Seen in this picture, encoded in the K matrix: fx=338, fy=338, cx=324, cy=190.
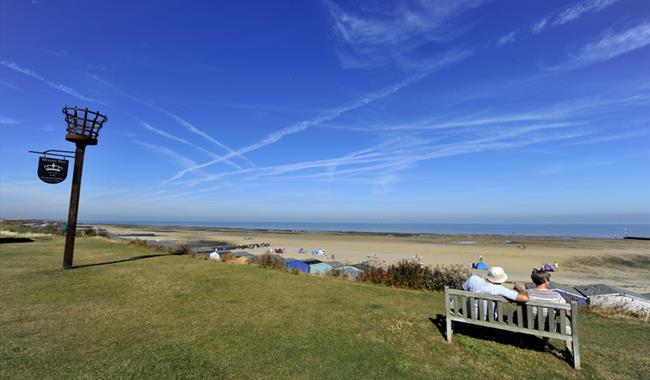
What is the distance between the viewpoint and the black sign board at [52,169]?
1147 cm

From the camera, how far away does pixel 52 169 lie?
11641mm

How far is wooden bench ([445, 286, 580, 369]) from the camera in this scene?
4.33 meters

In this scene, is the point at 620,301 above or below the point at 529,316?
below

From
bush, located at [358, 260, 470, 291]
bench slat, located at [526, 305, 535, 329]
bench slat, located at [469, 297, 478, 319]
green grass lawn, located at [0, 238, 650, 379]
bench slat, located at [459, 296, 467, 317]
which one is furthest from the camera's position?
bush, located at [358, 260, 470, 291]

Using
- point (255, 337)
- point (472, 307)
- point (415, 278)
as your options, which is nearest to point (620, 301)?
point (415, 278)

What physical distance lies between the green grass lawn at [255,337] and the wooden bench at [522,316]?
1.39ft

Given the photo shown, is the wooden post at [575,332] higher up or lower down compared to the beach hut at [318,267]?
higher up

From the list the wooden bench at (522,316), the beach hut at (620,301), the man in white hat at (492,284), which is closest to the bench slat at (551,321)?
the wooden bench at (522,316)

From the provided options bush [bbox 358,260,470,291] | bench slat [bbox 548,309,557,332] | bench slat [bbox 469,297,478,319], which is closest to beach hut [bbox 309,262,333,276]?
bush [bbox 358,260,470,291]

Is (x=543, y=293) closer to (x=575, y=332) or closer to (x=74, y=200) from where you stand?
(x=575, y=332)

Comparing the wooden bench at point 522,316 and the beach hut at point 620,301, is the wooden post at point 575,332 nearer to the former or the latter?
the wooden bench at point 522,316

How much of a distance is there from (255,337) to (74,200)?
9494 mm

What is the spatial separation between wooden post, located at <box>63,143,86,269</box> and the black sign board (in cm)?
88

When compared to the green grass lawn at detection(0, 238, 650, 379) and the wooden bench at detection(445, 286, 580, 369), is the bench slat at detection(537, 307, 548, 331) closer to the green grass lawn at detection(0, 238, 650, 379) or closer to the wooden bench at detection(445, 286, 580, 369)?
the wooden bench at detection(445, 286, 580, 369)
